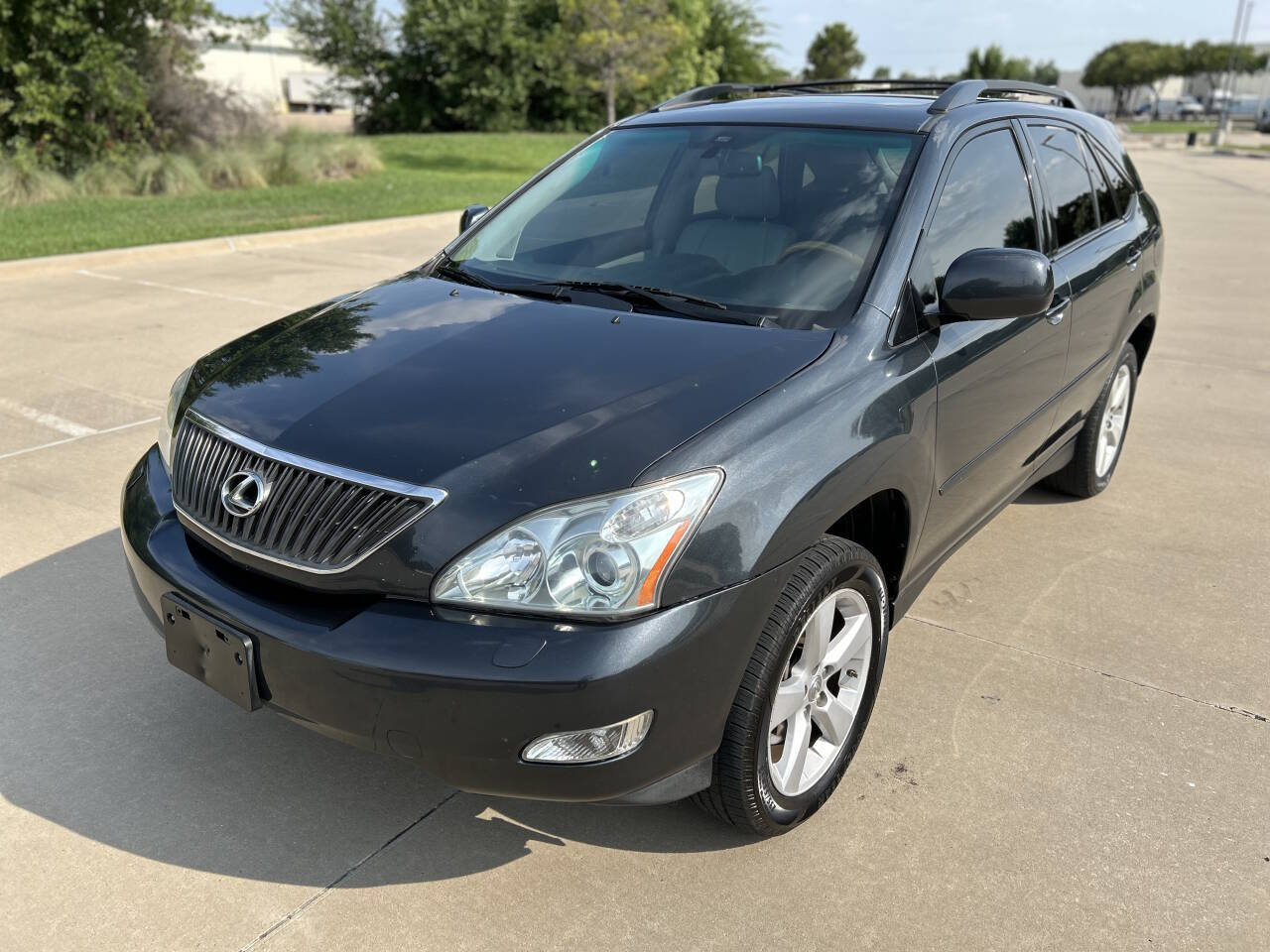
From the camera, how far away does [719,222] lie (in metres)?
3.38

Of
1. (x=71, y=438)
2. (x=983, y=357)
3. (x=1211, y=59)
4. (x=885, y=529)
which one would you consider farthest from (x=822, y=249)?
(x=1211, y=59)

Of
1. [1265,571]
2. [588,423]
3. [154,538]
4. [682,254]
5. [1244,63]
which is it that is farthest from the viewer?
[1244,63]

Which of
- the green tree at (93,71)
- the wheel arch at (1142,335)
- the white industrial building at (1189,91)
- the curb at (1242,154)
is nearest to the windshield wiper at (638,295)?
the wheel arch at (1142,335)

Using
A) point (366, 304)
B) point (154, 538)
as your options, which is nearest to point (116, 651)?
point (154, 538)

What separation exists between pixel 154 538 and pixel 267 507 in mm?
470

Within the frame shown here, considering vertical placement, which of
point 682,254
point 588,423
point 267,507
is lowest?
point 267,507

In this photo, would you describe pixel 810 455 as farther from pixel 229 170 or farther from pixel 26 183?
pixel 229 170

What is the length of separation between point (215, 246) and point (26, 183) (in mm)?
5124

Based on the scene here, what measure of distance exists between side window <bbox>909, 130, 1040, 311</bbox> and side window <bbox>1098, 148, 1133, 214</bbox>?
3.86 ft

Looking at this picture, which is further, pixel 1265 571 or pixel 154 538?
pixel 1265 571

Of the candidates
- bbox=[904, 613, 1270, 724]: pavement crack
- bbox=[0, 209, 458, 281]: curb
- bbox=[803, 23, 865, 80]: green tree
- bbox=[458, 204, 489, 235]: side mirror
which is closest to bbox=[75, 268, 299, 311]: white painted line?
bbox=[0, 209, 458, 281]: curb

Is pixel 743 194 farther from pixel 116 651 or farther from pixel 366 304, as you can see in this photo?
pixel 116 651

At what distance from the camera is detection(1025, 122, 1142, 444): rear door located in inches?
158

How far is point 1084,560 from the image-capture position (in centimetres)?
443
